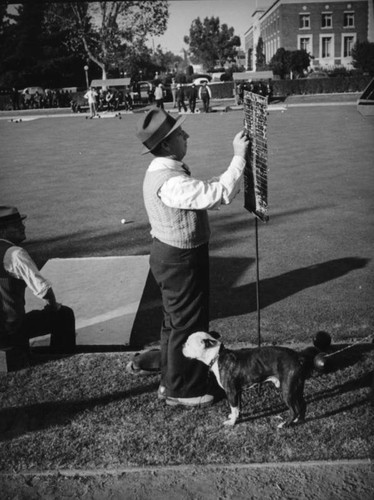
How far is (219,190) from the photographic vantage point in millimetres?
3039

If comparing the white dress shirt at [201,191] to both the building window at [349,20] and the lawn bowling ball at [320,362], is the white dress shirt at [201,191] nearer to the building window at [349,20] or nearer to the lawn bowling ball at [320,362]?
the lawn bowling ball at [320,362]

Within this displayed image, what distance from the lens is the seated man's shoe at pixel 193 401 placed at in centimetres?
368

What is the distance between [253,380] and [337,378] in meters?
1.00

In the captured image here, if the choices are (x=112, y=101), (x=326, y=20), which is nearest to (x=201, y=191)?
(x=112, y=101)

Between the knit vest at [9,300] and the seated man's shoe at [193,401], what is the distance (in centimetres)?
129

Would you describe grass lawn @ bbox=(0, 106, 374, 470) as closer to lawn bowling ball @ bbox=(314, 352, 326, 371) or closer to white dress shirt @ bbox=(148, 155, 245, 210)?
lawn bowling ball @ bbox=(314, 352, 326, 371)

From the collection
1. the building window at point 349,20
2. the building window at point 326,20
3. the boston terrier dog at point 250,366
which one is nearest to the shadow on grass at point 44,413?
the boston terrier dog at point 250,366

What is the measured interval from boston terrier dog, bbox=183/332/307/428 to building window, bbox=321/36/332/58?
56339 millimetres

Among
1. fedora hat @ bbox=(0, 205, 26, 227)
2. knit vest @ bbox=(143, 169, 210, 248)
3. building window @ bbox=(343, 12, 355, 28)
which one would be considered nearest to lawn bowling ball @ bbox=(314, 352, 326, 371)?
knit vest @ bbox=(143, 169, 210, 248)

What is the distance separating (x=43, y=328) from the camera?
4352mm

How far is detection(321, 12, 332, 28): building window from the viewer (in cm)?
5094

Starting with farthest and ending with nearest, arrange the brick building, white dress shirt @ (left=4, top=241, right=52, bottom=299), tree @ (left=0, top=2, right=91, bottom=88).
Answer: the brick building, tree @ (left=0, top=2, right=91, bottom=88), white dress shirt @ (left=4, top=241, right=52, bottom=299)

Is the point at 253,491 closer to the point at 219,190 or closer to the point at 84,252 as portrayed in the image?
the point at 219,190

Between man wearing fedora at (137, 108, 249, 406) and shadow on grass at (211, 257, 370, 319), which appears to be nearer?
man wearing fedora at (137, 108, 249, 406)
